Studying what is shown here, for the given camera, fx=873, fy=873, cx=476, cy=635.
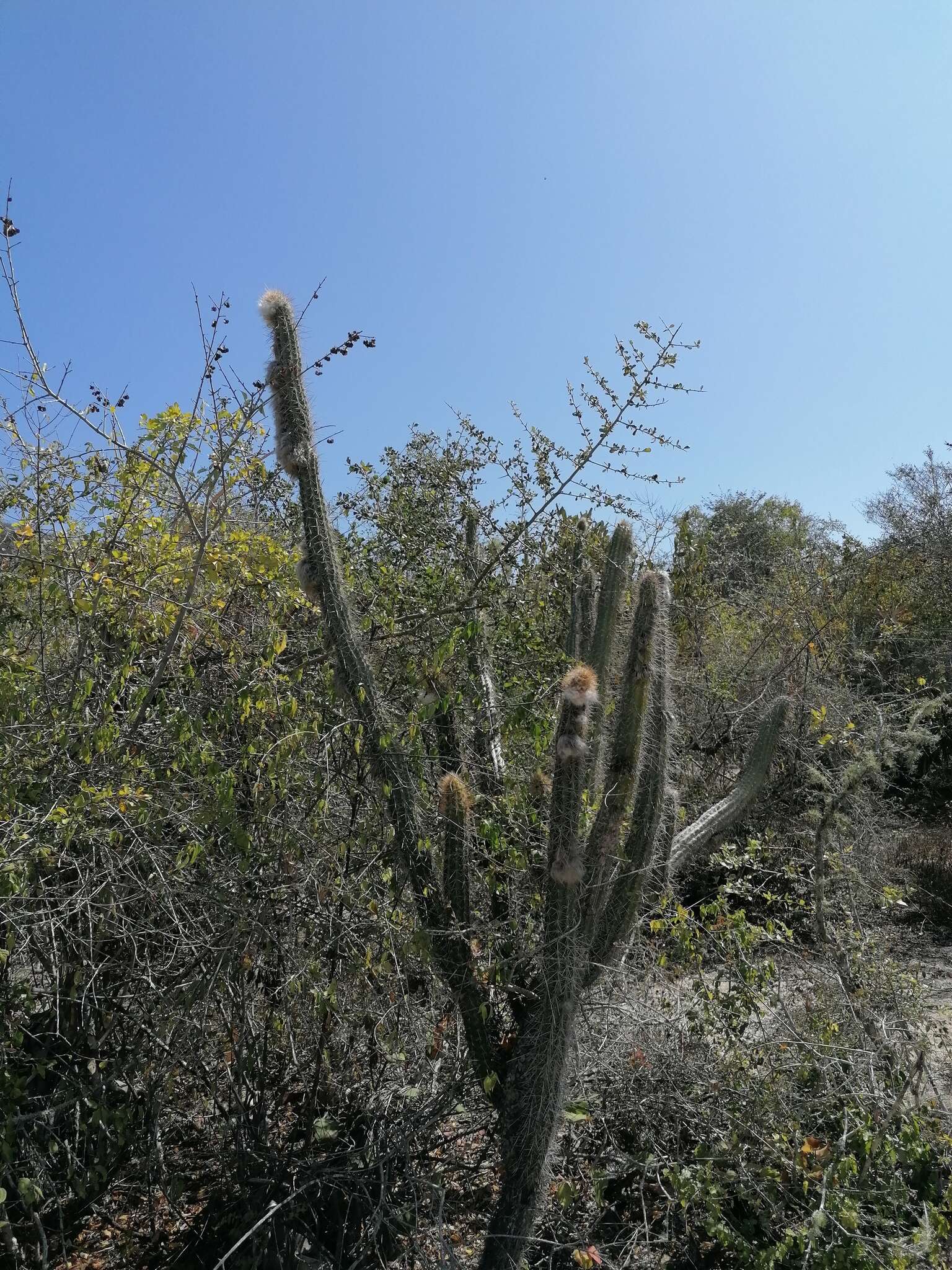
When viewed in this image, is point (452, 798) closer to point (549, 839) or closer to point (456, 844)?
point (456, 844)

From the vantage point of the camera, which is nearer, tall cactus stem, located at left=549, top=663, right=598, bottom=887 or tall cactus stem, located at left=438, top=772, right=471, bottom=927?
tall cactus stem, located at left=549, top=663, right=598, bottom=887

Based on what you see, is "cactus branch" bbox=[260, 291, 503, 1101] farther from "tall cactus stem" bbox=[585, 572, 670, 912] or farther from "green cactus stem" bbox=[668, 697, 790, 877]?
"green cactus stem" bbox=[668, 697, 790, 877]

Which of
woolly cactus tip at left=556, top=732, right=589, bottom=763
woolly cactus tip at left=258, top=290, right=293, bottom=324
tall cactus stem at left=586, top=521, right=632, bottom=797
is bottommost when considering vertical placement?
woolly cactus tip at left=556, top=732, right=589, bottom=763

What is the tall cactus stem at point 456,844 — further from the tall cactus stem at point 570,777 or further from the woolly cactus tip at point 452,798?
the tall cactus stem at point 570,777

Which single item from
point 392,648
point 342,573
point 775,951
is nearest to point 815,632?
point 775,951

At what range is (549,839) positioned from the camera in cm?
A: 298

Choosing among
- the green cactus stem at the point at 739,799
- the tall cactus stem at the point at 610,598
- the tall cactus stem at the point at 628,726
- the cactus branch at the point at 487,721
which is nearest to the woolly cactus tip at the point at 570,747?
the tall cactus stem at the point at 628,726

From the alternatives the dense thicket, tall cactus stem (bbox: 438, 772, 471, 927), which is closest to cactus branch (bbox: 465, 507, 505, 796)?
the dense thicket

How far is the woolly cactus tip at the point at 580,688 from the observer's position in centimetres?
281

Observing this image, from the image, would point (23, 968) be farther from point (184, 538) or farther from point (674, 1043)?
point (674, 1043)

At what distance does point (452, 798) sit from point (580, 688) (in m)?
0.66

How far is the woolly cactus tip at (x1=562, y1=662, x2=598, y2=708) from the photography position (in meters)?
2.81

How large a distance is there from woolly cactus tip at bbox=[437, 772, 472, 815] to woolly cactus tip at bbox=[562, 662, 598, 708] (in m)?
0.58

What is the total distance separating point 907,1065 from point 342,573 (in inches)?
129
